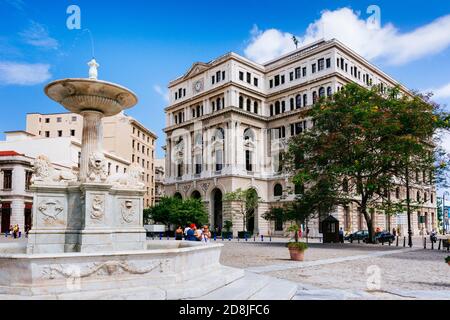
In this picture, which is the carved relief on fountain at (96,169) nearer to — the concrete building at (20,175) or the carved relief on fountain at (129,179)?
the carved relief on fountain at (129,179)

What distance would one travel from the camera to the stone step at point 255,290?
7.80 m

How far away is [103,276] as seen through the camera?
7211 millimetres

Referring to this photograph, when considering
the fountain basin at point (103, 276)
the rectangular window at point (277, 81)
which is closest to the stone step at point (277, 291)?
the fountain basin at point (103, 276)

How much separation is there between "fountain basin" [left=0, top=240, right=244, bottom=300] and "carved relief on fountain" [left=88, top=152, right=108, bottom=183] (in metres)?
4.00

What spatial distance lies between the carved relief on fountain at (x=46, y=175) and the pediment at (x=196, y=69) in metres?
46.6

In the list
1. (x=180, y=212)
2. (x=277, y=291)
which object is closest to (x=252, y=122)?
(x=180, y=212)

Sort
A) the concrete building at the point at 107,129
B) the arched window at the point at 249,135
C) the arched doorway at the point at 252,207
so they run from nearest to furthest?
the arched doorway at the point at 252,207 → the arched window at the point at 249,135 → the concrete building at the point at 107,129

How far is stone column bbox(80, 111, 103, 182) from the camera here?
11.8m
